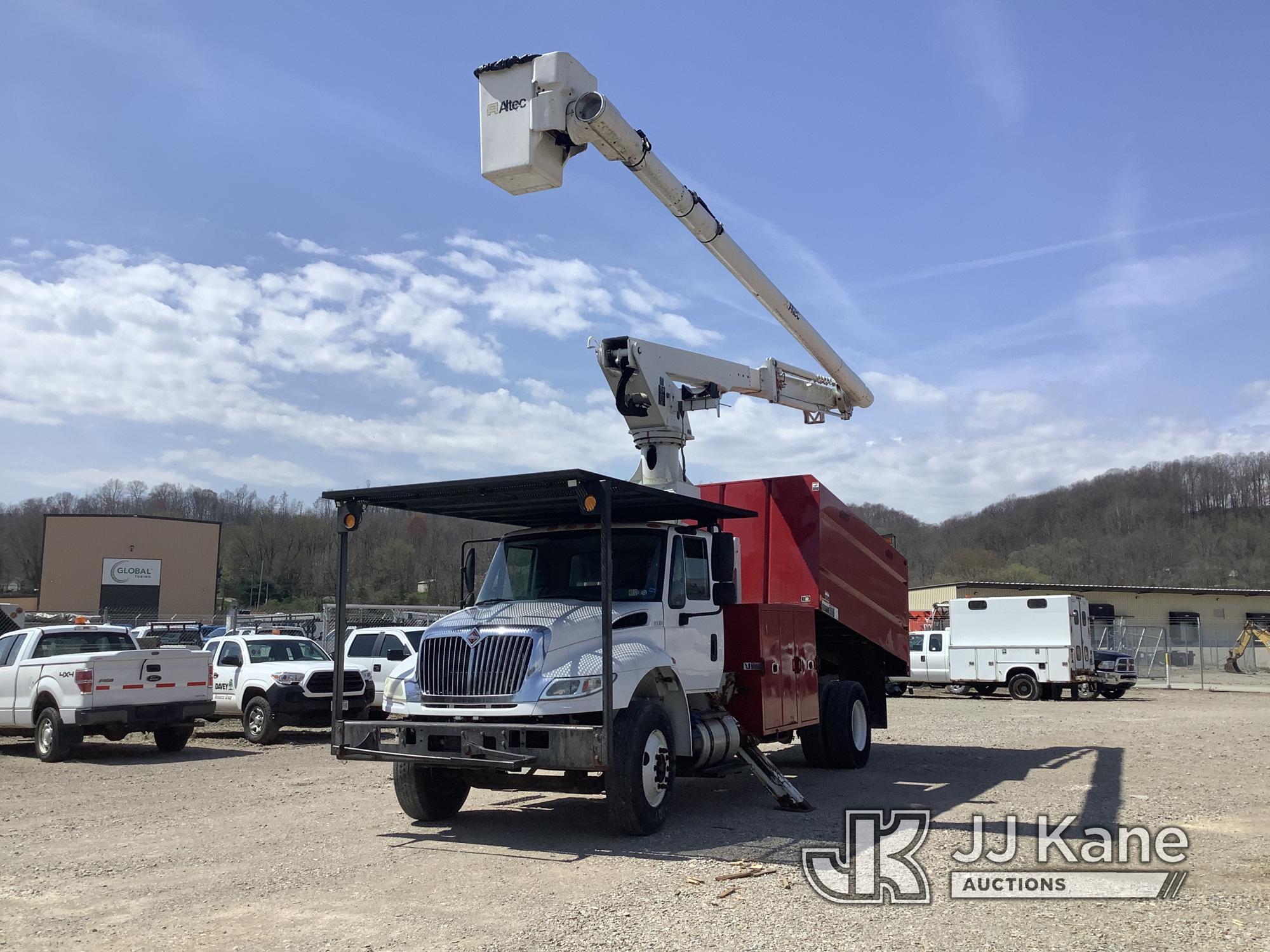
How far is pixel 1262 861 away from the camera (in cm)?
746

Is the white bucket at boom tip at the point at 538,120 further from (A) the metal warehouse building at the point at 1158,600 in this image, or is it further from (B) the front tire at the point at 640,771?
(A) the metal warehouse building at the point at 1158,600

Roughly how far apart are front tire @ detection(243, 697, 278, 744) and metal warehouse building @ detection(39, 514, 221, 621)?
51.4 meters

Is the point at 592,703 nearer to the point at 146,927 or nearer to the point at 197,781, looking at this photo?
the point at 146,927

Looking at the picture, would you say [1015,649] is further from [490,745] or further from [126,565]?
[126,565]

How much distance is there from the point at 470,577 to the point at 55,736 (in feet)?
25.2

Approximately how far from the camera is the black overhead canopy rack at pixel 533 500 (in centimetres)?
838

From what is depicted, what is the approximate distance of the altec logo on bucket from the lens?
6.56m

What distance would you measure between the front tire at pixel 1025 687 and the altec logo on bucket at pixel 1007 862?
2078 cm

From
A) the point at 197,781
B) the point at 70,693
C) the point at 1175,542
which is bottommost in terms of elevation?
the point at 197,781

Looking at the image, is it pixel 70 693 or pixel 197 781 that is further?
pixel 70 693

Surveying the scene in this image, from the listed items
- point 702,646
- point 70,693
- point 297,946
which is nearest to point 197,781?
point 70,693

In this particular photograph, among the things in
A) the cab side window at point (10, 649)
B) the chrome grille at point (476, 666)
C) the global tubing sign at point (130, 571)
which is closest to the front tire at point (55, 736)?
the cab side window at point (10, 649)

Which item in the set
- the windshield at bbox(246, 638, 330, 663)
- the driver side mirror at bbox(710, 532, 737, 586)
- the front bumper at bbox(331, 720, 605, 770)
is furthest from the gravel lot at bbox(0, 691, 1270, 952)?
the windshield at bbox(246, 638, 330, 663)

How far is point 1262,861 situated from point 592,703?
499cm
